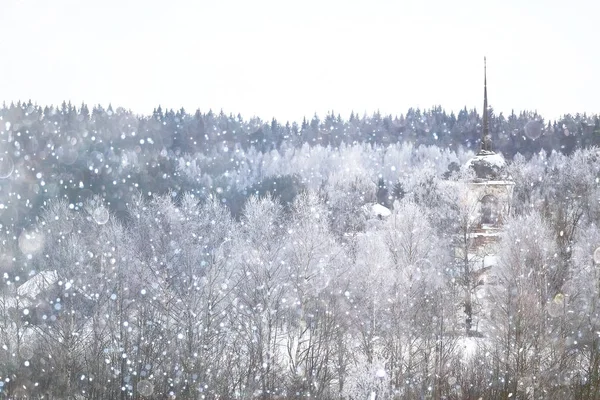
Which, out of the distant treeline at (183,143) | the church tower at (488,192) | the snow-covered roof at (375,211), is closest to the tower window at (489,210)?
the church tower at (488,192)

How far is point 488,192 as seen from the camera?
31406mm

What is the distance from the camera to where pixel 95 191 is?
58594 mm

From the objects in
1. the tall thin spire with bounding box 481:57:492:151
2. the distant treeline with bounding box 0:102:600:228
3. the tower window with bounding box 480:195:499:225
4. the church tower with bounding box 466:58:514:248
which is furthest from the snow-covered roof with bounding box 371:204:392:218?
the tower window with bounding box 480:195:499:225

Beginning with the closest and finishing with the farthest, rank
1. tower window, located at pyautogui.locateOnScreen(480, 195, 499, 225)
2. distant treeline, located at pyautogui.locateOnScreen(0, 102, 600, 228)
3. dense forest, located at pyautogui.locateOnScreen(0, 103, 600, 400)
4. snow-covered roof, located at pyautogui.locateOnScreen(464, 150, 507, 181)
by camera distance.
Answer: dense forest, located at pyautogui.locateOnScreen(0, 103, 600, 400)
snow-covered roof, located at pyautogui.locateOnScreen(464, 150, 507, 181)
tower window, located at pyautogui.locateOnScreen(480, 195, 499, 225)
distant treeline, located at pyautogui.locateOnScreen(0, 102, 600, 228)

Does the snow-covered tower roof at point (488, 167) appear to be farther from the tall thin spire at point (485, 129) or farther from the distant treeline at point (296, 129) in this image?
the distant treeline at point (296, 129)

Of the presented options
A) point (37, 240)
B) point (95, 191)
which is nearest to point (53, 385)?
point (37, 240)

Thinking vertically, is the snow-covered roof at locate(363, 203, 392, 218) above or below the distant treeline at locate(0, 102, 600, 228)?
below

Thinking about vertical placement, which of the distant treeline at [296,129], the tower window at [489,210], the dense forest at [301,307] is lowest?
the dense forest at [301,307]

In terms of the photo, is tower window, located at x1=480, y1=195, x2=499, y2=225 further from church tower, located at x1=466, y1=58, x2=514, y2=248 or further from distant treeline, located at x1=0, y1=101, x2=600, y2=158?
distant treeline, located at x1=0, y1=101, x2=600, y2=158

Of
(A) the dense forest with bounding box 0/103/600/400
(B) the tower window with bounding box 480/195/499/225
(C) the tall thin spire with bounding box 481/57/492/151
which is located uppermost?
(C) the tall thin spire with bounding box 481/57/492/151

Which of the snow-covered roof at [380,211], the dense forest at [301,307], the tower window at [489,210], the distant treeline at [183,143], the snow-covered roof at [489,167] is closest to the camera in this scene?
the dense forest at [301,307]

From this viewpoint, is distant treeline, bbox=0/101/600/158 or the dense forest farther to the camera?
distant treeline, bbox=0/101/600/158

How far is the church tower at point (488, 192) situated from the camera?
30953mm

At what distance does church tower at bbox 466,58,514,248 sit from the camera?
30953 millimetres
